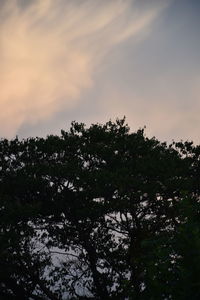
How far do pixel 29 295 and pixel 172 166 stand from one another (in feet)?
29.4

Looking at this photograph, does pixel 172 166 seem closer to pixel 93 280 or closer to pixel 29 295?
pixel 93 280

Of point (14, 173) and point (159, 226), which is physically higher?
point (14, 173)

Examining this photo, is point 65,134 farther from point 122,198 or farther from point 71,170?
point 122,198

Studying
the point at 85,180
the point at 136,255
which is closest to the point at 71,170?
the point at 85,180

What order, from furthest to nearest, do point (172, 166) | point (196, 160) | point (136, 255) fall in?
point (196, 160) → point (172, 166) → point (136, 255)

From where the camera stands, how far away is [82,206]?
17484mm

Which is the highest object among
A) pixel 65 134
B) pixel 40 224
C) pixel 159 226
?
pixel 65 134

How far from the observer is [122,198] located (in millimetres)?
17547

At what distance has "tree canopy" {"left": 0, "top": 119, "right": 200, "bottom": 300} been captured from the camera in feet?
56.0

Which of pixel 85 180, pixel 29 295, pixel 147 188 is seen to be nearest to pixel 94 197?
pixel 85 180

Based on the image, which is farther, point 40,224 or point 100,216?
point 40,224

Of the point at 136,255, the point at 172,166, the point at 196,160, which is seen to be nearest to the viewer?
the point at 136,255

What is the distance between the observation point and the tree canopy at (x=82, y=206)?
1708cm

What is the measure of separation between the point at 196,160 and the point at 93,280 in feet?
26.3
